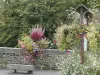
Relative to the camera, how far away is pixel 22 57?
11.0m

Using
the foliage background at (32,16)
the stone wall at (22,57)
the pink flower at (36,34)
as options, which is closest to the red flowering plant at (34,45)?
the pink flower at (36,34)

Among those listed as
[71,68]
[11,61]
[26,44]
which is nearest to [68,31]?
[71,68]

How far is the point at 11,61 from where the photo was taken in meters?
11.2

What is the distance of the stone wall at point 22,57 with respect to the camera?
1088 centimetres

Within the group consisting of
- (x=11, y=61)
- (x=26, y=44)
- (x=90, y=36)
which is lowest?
(x=11, y=61)

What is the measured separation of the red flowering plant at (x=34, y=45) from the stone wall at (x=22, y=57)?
0.82 ft

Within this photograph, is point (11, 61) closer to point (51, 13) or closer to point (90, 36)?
point (51, 13)

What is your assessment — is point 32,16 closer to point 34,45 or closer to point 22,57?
point 22,57

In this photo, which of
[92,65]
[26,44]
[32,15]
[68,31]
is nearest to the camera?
[92,65]

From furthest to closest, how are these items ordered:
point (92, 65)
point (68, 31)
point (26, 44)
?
point (26, 44), point (68, 31), point (92, 65)

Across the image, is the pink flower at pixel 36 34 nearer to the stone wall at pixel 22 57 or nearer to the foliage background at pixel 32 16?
the stone wall at pixel 22 57

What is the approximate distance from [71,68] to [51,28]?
6791 millimetres

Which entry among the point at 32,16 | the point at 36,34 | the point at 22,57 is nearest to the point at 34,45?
the point at 36,34

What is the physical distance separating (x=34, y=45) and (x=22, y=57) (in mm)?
861
